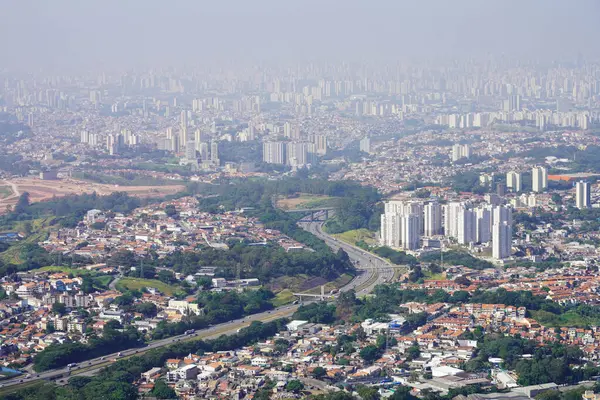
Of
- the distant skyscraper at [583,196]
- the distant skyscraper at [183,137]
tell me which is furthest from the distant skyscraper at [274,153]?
the distant skyscraper at [583,196]

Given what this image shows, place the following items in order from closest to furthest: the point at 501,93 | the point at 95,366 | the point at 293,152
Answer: the point at 95,366 < the point at 293,152 < the point at 501,93

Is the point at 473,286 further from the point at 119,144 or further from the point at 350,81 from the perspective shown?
the point at 350,81

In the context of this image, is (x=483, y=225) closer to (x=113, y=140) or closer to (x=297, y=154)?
(x=297, y=154)

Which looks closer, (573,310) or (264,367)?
(264,367)

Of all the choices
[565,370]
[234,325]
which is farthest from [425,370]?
[234,325]

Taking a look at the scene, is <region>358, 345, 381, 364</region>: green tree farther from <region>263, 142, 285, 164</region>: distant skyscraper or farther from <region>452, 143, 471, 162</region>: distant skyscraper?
<region>263, 142, 285, 164</region>: distant skyscraper
